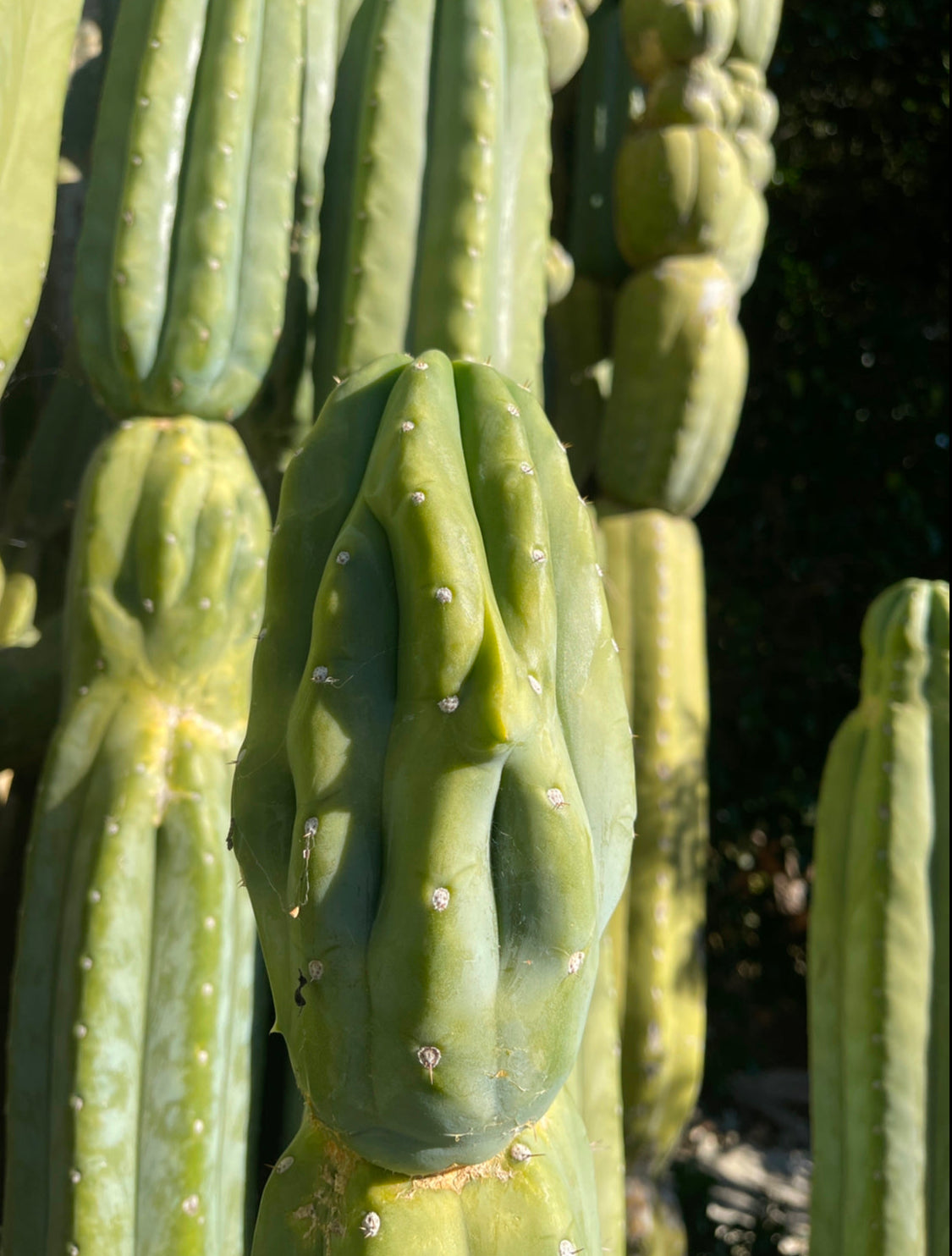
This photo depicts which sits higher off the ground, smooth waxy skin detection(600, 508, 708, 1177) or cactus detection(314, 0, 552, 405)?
cactus detection(314, 0, 552, 405)

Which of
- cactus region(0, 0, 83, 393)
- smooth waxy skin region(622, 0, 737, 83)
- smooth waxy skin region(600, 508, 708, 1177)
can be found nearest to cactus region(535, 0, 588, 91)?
smooth waxy skin region(622, 0, 737, 83)

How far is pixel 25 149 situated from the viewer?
4.94 feet

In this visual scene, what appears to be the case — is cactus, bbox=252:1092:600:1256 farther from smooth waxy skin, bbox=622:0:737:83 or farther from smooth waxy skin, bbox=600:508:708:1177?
smooth waxy skin, bbox=622:0:737:83

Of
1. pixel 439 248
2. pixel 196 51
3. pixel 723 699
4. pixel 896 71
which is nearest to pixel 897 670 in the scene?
pixel 439 248

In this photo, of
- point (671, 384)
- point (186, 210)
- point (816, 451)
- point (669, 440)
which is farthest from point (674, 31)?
point (816, 451)

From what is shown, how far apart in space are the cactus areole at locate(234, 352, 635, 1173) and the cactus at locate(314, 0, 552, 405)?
89 cm

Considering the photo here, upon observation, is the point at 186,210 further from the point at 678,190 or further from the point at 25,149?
the point at 678,190

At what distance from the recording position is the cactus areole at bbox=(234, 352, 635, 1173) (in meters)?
0.90

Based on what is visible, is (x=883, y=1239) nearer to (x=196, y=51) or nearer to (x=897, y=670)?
(x=897, y=670)

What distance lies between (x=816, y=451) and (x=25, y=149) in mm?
3094

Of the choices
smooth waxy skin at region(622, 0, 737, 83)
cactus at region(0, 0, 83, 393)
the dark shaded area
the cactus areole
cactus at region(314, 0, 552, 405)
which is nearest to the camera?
the cactus areole

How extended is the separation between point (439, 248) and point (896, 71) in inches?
115

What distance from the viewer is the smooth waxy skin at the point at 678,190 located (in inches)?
101

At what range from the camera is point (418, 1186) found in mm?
984
